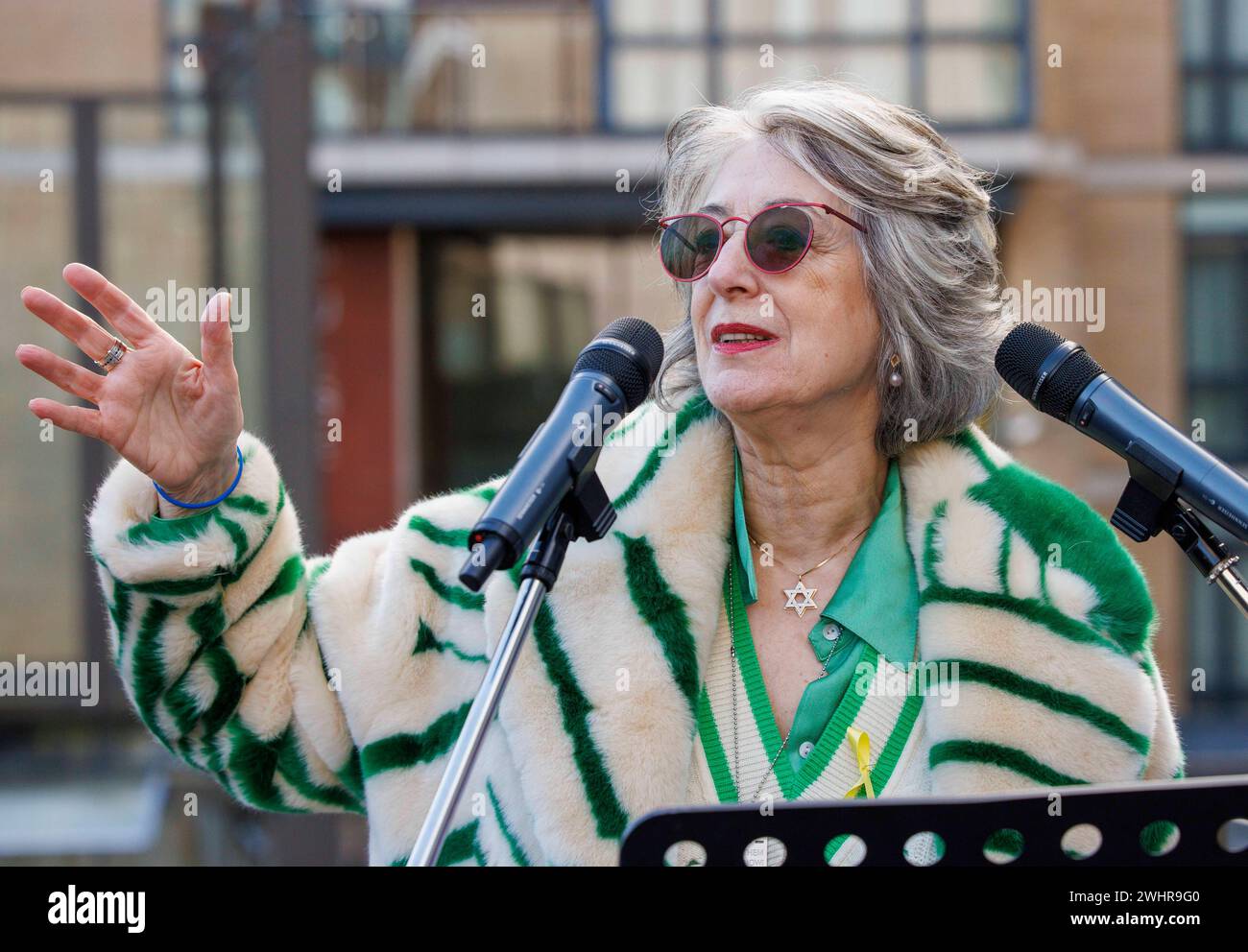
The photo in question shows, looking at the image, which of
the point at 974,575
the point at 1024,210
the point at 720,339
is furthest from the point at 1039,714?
the point at 1024,210

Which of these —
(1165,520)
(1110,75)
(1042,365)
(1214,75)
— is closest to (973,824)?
(1165,520)

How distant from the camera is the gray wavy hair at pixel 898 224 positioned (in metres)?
2.14

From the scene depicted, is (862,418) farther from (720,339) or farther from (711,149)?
(711,149)

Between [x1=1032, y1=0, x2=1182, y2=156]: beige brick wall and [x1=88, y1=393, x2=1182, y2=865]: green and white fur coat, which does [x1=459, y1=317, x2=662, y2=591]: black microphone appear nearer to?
[x1=88, y1=393, x2=1182, y2=865]: green and white fur coat

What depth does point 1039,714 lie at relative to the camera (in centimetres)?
200

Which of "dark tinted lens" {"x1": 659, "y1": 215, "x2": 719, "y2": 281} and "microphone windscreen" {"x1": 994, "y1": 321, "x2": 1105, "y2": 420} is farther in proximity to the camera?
"dark tinted lens" {"x1": 659, "y1": 215, "x2": 719, "y2": 281}

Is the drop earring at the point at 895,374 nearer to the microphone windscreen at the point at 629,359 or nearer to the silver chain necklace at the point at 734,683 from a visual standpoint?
the silver chain necklace at the point at 734,683

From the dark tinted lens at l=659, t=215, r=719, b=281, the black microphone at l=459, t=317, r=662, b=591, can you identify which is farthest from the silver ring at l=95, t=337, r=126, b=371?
the dark tinted lens at l=659, t=215, r=719, b=281

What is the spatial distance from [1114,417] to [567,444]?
23.3 inches

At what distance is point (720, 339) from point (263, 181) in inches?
98.3

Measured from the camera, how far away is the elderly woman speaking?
192 centimetres

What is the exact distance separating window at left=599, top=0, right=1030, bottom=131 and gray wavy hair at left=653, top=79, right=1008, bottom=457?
8.37 m

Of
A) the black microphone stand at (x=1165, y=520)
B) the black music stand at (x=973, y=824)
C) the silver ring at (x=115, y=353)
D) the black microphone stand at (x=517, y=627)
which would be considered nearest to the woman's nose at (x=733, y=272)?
the black microphone stand at (x=517, y=627)

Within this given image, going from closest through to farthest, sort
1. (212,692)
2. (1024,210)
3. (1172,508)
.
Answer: (1172,508) → (212,692) → (1024,210)
